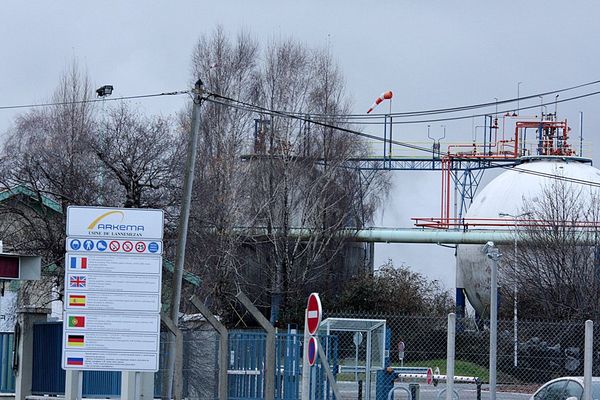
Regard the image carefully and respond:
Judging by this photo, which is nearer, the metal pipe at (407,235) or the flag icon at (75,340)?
the flag icon at (75,340)

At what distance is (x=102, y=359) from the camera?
16.8 metres

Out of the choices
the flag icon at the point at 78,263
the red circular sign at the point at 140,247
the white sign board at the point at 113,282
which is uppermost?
the red circular sign at the point at 140,247

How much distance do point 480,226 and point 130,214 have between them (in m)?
38.1

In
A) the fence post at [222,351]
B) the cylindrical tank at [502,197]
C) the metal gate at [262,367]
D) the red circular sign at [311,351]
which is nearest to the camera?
the red circular sign at [311,351]

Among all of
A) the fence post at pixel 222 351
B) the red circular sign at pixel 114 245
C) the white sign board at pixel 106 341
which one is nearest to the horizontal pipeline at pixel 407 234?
the fence post at pixel 222 351

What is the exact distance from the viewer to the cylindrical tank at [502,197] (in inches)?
2048

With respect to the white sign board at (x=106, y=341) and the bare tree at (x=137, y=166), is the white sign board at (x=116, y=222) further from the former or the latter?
the bare tree at (x=137, y=166)

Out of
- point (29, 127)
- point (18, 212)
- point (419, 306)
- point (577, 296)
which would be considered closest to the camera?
point (18, 212)

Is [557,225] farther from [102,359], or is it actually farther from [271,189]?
[102,359]

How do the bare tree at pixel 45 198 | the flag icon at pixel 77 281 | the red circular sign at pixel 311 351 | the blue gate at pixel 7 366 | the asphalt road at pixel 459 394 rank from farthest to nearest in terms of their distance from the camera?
the bare tree at pixel 45 198, the blue gate at pixel 7 366, the asphalt road at pixel 459 394, the flag icon at pixel 77 281, the red circular sign at pixel 311 351

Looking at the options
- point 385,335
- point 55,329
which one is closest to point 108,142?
point 55,329

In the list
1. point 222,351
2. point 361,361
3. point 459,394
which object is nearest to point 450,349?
point 222,351

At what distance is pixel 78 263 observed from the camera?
16.7m

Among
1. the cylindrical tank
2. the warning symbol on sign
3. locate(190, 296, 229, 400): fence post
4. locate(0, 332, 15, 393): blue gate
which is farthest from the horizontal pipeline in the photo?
the warning symbol on sign
